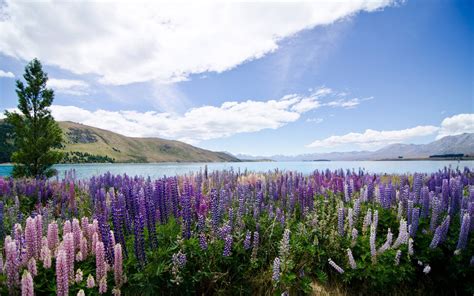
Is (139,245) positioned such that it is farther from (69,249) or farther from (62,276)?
(62,276)

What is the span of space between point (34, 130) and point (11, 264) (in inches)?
962

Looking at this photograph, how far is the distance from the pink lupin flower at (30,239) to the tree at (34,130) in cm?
2207

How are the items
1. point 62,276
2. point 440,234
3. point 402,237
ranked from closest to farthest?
point 62,276 < point 402,237 < point 440,234

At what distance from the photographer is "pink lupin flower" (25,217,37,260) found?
137 inches

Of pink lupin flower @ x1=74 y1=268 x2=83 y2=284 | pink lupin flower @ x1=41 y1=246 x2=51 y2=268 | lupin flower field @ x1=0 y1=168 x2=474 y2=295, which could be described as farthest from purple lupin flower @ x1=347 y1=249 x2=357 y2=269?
pink lupin flower @ x1=41 y1=246 x2=51 y2=268

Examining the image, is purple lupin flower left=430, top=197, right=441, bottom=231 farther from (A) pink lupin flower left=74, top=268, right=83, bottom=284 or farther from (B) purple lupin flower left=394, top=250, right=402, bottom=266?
(A) pink lupin flower left=74, top=268, right=83, bottom=284

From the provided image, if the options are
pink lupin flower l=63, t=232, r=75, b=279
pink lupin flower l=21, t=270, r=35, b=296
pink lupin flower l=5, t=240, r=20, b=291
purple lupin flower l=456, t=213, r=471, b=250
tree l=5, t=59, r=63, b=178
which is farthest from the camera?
tree l=5, t=59, r=63, b=178

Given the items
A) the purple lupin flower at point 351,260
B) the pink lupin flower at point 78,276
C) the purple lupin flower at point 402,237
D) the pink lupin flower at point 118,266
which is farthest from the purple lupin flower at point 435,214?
the pink lupin flower at point 78,276

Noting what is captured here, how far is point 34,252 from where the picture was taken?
354cm

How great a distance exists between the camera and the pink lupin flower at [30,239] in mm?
3473

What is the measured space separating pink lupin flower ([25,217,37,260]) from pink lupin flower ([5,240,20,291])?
1.02 ft

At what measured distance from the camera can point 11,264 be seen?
3125 mm

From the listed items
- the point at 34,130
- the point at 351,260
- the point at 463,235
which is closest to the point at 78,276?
the point at 351,260

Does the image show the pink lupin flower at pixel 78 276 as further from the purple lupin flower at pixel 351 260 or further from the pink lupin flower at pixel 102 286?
the purple lupin flower at pixel 351 260
